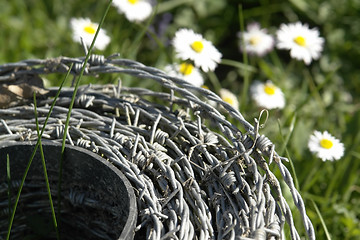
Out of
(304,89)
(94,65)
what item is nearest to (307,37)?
(304,89)

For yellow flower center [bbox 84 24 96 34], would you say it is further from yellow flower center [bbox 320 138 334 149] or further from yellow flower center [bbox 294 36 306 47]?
yellow flower center [bbox 320 138 334 149]

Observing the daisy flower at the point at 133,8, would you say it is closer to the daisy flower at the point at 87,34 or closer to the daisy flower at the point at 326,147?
the daisy flower at the point at 87,34

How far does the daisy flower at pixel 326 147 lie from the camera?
49.3 inches

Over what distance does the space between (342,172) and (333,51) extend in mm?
743

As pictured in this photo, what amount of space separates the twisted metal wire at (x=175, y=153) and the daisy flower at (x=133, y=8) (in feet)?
1.76

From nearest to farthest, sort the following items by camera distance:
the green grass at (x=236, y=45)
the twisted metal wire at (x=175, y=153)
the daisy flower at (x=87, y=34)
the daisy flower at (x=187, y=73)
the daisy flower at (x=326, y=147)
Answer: the twisted metal wire at (x=175, y=153)
the daisy flower at (x=326, y=147)
the daisy flower at (x=187, y=73)
the daisy flower at (x=87, y=34)
the green grass at (x=236, y=45)

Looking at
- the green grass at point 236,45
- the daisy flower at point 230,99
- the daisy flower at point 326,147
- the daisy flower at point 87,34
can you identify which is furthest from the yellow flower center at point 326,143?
the daisy flower at point 87,34

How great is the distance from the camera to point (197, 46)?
Answer: 1.29m

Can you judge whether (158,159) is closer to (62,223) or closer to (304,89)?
(62,223)

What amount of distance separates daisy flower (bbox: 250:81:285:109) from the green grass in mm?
58

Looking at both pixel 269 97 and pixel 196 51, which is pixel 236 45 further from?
pixel 196 51

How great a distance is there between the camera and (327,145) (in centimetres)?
128

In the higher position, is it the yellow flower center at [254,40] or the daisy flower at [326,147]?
the yellow flower center at [254,40]

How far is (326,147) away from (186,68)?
0.43m
